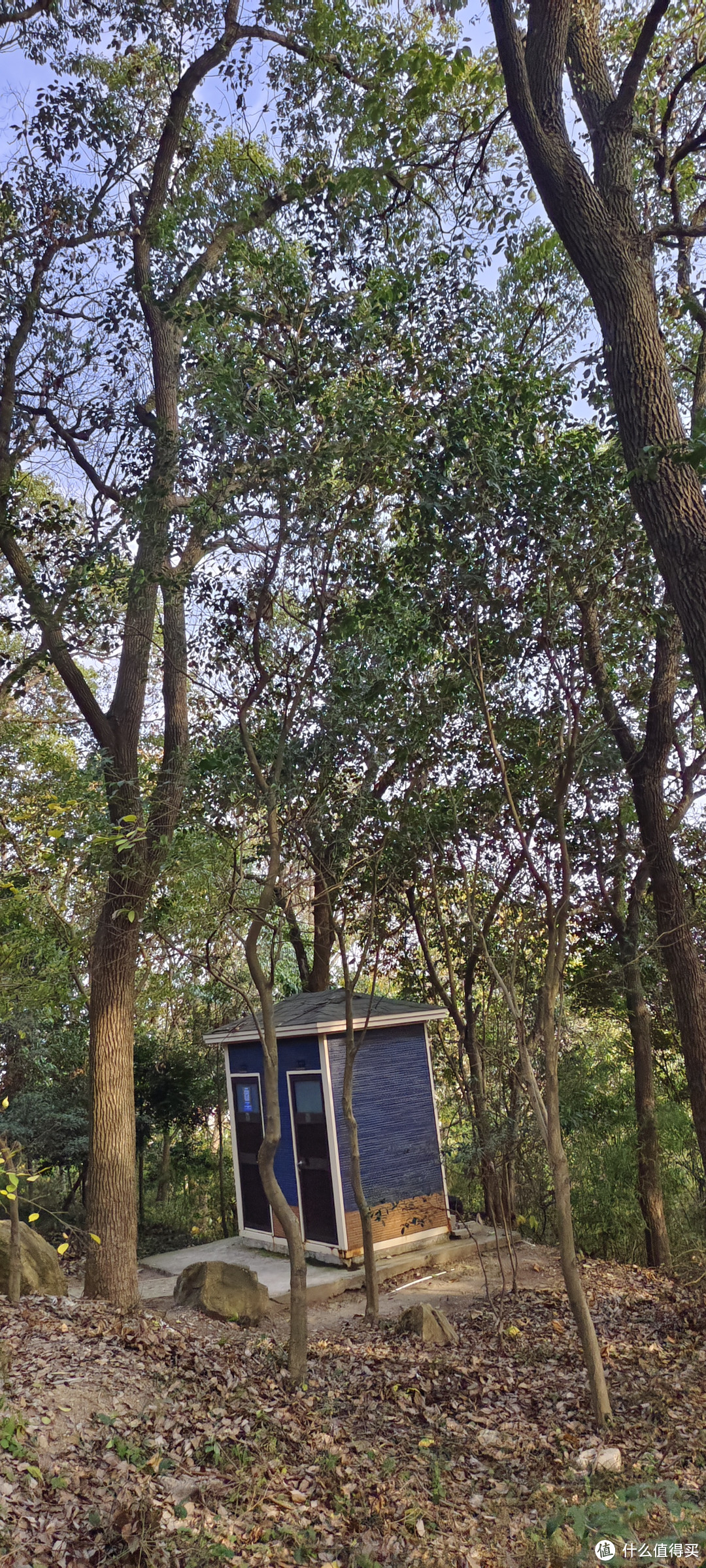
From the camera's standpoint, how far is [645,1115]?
970cm

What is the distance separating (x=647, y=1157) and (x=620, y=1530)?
7.00m

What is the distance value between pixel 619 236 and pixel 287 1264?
1022cm

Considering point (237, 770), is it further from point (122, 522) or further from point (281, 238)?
point (281, 238)

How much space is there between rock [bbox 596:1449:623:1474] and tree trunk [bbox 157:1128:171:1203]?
10255mm

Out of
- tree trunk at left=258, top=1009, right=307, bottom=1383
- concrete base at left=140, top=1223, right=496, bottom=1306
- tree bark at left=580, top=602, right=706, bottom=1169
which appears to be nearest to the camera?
tree trunk at left=258, top=1009, right=307, bottom=1383

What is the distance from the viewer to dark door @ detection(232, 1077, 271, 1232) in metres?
11.5

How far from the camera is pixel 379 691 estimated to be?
757 cm

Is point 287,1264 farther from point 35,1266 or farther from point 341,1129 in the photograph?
point 35,1266

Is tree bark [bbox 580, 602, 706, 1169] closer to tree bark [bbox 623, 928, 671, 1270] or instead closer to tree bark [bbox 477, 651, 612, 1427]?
tree bark [bbox 623, 928, 671, 1270]

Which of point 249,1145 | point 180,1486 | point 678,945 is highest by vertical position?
point 678,945

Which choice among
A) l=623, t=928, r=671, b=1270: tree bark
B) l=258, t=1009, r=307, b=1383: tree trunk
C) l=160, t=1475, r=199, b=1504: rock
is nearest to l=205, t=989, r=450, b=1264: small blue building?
l=623, t=928, r=671, b=1270: tree bark

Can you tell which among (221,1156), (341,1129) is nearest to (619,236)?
(341,1129)

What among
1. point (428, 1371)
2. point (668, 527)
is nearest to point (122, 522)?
point (668, 527)

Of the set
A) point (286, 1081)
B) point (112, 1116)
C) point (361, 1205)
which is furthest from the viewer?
point (286, 1081)
